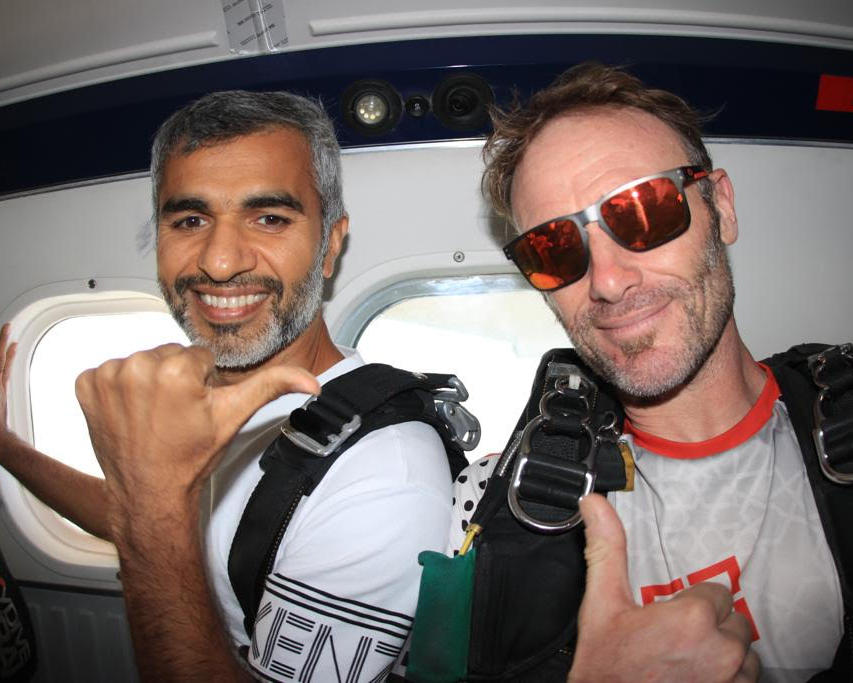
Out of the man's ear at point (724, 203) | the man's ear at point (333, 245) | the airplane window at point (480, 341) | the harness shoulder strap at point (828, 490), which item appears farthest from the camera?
the airplane window at point (480, 341)

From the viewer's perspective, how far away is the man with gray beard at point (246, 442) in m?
1.06

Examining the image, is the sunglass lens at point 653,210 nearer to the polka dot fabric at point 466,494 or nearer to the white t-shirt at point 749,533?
the white t-shirt at point 749,533

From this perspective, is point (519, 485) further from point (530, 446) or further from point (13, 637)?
point (13, 637)

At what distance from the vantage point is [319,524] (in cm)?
129

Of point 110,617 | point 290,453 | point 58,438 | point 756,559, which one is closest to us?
point 756,559

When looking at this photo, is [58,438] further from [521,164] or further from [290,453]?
[521,164]

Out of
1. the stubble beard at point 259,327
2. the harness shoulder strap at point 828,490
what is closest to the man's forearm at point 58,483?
the stubble beard at point 259,327

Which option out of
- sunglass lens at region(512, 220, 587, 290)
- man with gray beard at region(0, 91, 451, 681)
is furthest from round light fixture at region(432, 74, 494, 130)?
sunglass lens at region(512, 220, 587, 290)

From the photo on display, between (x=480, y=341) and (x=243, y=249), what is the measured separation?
4.01 ft

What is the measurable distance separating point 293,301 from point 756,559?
1405 millimetres

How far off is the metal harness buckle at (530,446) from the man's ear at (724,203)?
585mm

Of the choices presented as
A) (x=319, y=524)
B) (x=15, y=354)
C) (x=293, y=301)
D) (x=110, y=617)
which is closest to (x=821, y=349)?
(x=319, y=524)

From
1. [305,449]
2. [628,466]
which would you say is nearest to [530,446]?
[628,466]

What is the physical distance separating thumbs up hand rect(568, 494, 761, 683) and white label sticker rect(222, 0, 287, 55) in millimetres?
2041
